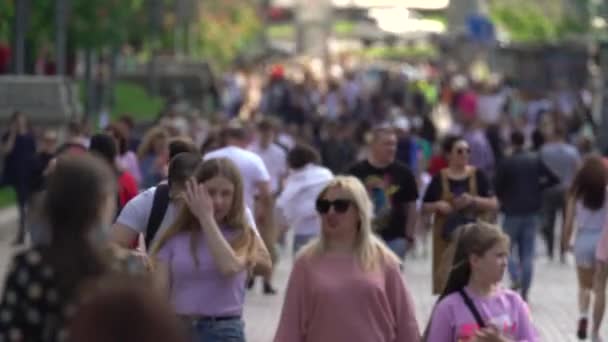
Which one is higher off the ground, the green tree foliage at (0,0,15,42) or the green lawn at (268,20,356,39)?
the green tree foliage at (0,0,15,42)

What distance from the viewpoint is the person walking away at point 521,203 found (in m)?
19.0

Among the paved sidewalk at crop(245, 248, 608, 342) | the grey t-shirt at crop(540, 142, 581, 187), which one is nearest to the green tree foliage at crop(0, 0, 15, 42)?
the grey t-shirt at crop(540, 142, 581, 187)

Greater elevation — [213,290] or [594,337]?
[213,290]

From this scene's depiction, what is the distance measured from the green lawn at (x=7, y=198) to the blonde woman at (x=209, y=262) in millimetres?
19265

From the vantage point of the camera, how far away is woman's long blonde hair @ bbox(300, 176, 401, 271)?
8852 mm

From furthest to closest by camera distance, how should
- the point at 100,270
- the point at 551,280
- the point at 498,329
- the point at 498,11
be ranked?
the point at 498,11
the point at 551,280
the point at 498,329
the point at 100,270

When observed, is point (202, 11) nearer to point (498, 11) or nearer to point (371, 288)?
point (498, 11)

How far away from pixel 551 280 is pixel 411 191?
22.3 ft

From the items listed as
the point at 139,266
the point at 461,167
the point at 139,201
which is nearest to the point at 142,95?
the point at 461,167

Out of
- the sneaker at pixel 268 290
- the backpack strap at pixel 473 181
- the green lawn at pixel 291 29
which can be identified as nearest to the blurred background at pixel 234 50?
the green lawn at pixel 291 29

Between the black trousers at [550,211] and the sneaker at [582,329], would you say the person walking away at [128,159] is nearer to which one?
the sneaker at [582,329]

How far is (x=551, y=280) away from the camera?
22109 millimetres

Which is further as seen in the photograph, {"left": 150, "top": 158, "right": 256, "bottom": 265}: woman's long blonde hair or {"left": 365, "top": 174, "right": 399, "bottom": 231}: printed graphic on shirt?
{"left": 365, "top": 174, "right": 399, "bottom": 231}: printed graphic on shirt

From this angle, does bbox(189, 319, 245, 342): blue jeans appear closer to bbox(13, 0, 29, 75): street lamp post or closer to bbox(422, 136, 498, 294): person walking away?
bbox(422, 136, 498, 294): person walking away
